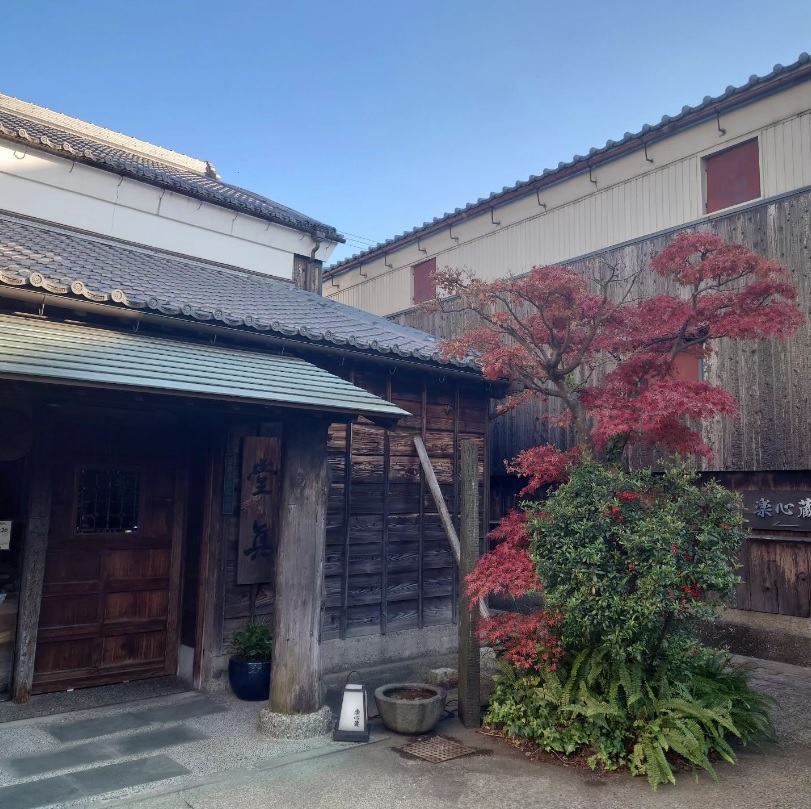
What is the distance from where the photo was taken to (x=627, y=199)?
11766mm

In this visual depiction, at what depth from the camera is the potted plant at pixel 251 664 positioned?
7113 mm

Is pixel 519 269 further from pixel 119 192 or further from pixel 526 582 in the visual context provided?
pixel 526 582

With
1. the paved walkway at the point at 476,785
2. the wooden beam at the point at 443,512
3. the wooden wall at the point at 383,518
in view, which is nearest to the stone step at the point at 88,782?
the paved walkway at the point at 476,785

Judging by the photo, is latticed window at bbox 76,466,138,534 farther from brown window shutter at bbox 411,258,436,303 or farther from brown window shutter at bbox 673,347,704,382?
brown window shutter at bbox 411,258,436,303

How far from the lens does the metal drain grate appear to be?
575 centimetres

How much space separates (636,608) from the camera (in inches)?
205

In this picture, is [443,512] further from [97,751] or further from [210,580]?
[97,751]

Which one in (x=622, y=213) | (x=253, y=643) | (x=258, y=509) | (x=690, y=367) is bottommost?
(x=253, y=643)

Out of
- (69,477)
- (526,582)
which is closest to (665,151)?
(526,582)

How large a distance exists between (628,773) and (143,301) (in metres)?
5.71

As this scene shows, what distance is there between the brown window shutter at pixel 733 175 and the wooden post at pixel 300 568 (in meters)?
7.70

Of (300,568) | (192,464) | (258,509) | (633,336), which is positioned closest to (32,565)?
(192,464)

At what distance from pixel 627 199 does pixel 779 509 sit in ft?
18.4

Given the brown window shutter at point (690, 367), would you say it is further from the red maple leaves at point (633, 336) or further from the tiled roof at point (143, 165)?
the tiled roof at point (143, 165)
